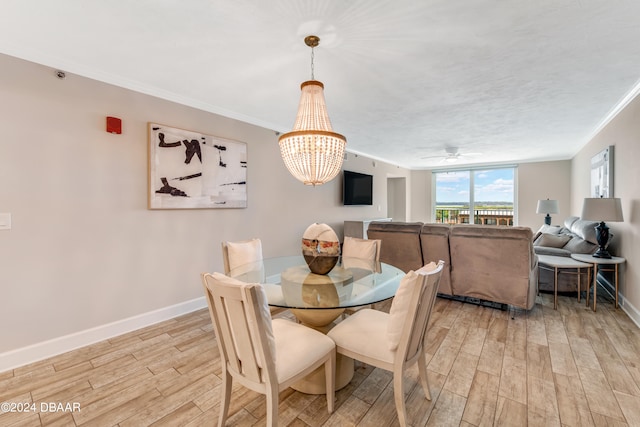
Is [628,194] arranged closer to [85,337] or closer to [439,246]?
[439,246]

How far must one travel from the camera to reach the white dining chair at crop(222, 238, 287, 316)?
227 cm

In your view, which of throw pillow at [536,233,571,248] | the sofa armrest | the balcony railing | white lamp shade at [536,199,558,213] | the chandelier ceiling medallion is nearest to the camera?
the chandelier ceiling medallion

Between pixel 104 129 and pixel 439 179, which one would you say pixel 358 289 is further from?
pixel 439 179

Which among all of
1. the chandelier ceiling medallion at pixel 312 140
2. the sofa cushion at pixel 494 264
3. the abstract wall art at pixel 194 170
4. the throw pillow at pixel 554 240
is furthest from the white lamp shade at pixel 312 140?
the throw pillow at pixel 554 240

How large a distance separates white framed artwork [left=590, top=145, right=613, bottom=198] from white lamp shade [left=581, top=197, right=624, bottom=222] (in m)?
0.82

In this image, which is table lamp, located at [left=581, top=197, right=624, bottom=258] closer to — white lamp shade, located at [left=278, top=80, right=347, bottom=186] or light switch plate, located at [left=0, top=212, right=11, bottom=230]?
white lamp shade, located at [left=278, top=80, right=347, bottom=186]

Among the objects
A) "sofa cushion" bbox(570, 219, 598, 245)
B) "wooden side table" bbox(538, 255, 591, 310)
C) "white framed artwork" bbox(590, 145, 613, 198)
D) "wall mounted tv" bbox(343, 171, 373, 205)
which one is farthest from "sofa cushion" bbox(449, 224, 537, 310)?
"wall mounted tv" bbox(343, 171, 373, 205)

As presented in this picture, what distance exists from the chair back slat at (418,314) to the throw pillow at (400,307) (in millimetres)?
20

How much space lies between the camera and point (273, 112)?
136 inches

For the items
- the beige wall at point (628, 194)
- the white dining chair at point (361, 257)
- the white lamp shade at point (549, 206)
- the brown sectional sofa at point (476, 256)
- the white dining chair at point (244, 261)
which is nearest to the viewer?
the white dining chair at point (244, 261)

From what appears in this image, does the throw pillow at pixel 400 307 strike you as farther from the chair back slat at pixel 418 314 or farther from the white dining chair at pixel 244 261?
the white dining chair at pixel 244 261

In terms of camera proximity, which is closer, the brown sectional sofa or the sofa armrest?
the brown sectional sofa

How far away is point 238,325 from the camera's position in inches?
50.9

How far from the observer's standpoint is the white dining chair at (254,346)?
123cm
